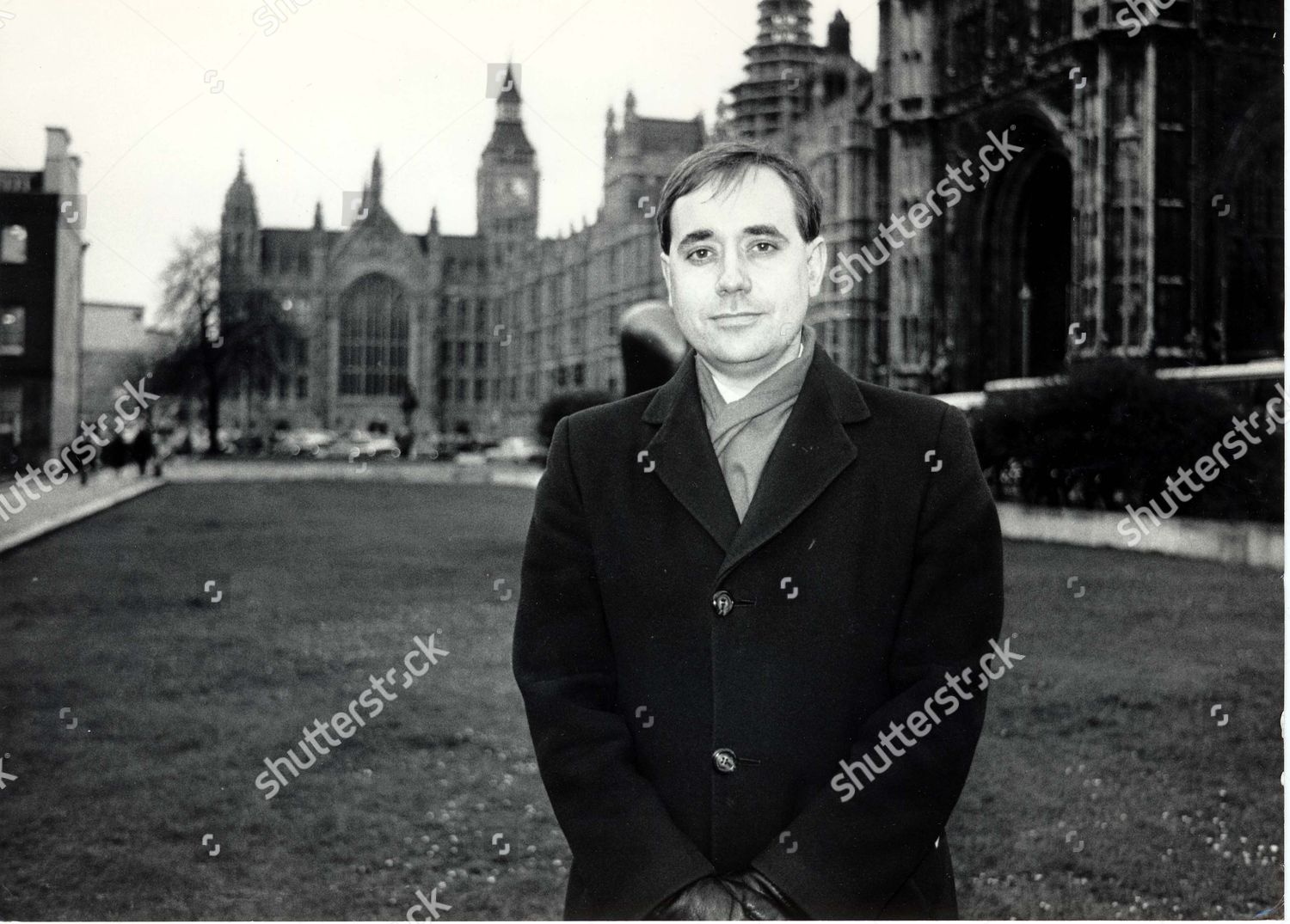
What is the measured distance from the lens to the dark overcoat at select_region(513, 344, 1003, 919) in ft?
6.31

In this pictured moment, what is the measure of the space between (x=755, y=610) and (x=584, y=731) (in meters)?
0.38

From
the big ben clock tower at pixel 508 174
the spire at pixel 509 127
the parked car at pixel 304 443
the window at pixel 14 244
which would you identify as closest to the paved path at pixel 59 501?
the parked car at pixel 304 443

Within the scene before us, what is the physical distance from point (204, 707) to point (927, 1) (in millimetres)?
5430

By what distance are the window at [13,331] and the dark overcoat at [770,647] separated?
2.70 m

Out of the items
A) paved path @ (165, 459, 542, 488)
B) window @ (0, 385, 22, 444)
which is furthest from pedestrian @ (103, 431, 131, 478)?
window @ (0, 385, 22, 444)

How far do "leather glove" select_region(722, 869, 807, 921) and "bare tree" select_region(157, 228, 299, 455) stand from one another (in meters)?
3.55

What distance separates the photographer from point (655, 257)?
4.79m

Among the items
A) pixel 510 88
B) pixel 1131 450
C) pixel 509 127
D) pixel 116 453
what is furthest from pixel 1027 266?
pixel 116 453

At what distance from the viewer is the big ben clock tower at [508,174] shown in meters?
4.13

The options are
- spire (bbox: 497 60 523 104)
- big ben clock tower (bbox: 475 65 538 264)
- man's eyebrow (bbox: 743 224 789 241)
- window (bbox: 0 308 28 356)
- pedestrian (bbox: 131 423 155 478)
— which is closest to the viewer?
man's eyebrow (bbox: 743 224 789 241)

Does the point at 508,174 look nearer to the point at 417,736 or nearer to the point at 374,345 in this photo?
the point at 374,345

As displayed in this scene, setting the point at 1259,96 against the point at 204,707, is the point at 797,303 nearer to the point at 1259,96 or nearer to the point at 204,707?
the point at 204,707

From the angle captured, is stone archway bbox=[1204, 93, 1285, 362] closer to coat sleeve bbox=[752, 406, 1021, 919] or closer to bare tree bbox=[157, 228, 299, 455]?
coat sleeve bbox=[752, 406, 1021, 919]

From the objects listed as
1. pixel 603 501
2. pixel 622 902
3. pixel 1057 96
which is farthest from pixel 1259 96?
pixel 622 902
